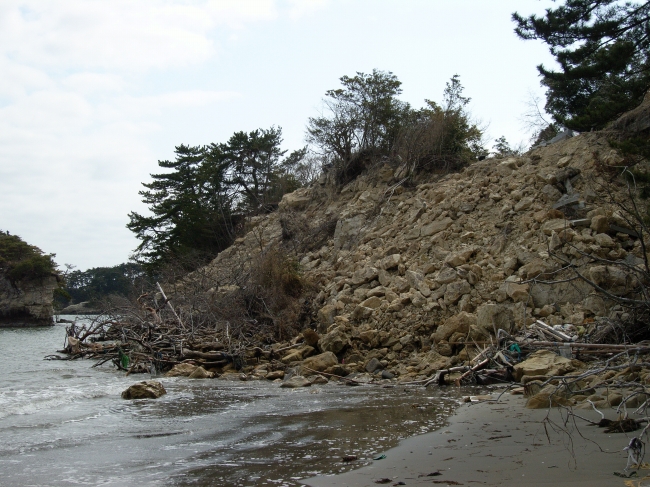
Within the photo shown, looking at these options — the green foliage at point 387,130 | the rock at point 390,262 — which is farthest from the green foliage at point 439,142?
the rock at point 390,262

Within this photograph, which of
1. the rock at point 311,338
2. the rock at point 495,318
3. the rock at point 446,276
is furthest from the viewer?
the rock at point 311,338

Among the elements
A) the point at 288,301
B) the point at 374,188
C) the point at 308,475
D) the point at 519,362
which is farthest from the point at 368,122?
the point at 308,475

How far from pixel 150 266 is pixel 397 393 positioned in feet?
86.1

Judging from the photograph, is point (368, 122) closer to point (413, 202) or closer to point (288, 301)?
point (413, 202)

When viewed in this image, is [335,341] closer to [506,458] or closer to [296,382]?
[296,382]

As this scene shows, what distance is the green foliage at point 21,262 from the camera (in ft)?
151

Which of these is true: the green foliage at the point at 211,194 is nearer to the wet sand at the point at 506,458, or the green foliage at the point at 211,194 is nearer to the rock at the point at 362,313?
the rock at the point at 362,313

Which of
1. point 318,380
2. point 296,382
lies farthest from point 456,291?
point 296,382

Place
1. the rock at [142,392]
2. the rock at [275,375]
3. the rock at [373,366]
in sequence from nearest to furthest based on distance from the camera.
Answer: the rock at [142,392] → the rock at [373,366] → the rock at [275,375]

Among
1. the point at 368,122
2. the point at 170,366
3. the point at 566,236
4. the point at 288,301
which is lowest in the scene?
the point at 170,366

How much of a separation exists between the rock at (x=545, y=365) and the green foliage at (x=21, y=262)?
46.5 meters

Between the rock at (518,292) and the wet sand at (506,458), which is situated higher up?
the rock at (518,292)

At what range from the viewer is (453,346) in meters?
9.85

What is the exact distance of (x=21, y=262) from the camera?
46.0 m
